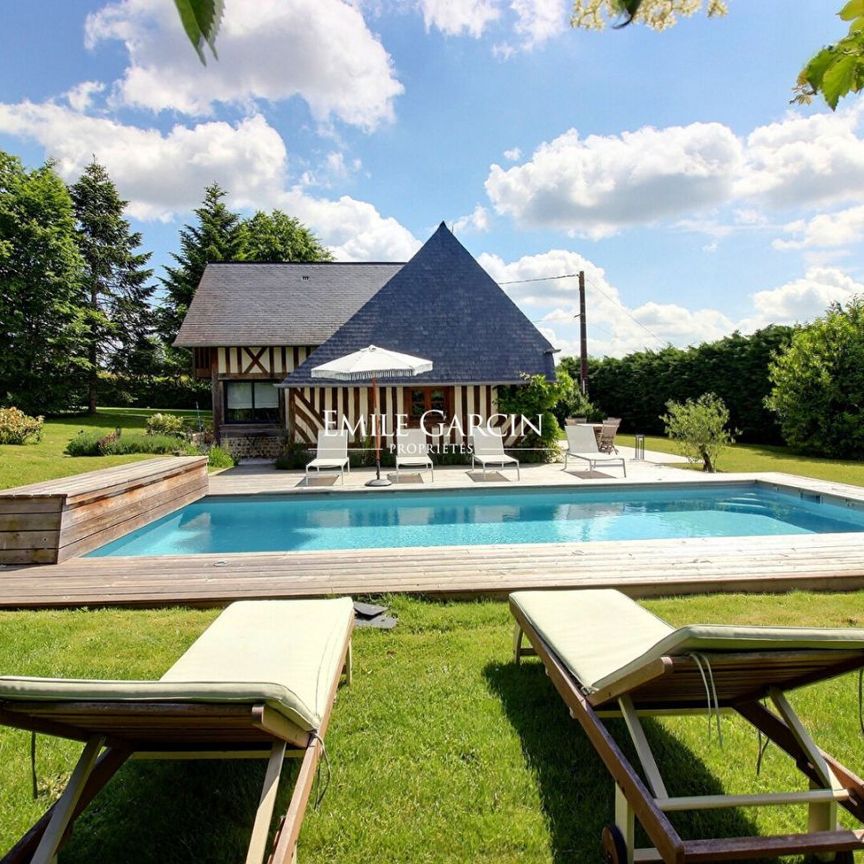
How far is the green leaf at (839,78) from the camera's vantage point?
48.0 inches

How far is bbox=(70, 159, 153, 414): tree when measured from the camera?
1187 inches

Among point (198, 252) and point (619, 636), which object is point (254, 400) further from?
point (619, 636)

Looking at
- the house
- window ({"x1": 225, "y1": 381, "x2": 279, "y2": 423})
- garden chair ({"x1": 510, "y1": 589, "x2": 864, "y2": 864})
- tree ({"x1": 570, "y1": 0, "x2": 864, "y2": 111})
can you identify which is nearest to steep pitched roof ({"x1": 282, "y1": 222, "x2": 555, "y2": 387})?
the house

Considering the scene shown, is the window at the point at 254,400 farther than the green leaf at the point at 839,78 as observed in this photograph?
Yes

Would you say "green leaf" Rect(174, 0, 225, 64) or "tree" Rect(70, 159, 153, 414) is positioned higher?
"tree" Rect(70, 159, 153, 414)

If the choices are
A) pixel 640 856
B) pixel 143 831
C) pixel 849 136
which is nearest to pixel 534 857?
pixel 640 856

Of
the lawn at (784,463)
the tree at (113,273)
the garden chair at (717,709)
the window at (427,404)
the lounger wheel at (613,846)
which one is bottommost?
the lounger wheel at (613,846)

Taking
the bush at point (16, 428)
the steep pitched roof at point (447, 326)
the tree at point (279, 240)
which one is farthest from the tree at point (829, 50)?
the tree at point (279, 240)

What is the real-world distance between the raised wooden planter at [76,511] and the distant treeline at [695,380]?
47.7 ft

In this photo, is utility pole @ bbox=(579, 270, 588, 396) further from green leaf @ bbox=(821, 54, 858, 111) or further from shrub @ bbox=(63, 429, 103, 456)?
green leaf @ bbox=(821, 54, 858, 111)

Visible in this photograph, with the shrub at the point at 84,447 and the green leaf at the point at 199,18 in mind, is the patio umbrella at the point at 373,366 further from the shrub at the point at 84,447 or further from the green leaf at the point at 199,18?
the green leaf at the point at 199,18

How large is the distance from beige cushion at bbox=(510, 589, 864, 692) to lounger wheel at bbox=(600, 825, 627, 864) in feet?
1.56

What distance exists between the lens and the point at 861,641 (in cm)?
195

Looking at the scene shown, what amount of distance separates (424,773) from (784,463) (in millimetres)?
14259
